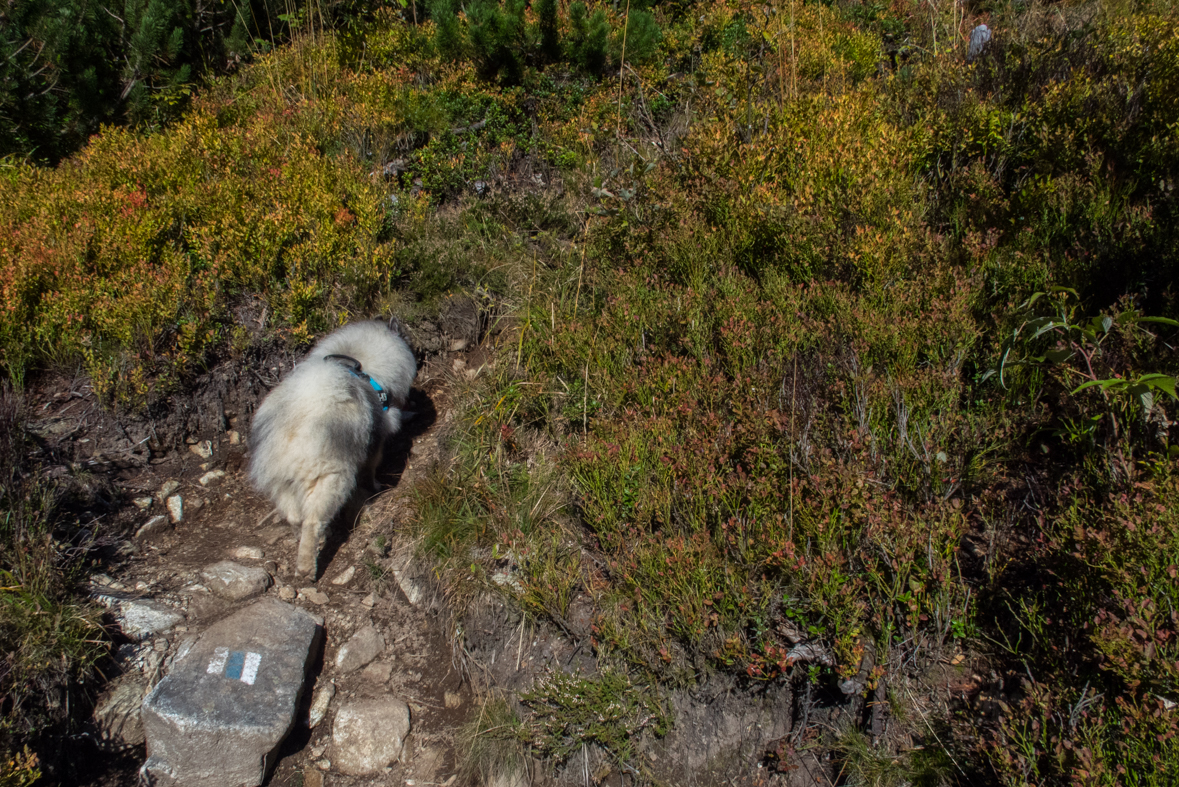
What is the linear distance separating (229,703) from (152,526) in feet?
5.13

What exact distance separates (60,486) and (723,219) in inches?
190

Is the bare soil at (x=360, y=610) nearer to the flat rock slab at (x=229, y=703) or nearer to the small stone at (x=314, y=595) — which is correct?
the small stone at (x=314, y=595)

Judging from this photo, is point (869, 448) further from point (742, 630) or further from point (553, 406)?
point (553, 406)

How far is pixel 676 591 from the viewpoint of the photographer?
3.42 m

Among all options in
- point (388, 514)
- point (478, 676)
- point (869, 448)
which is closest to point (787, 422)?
point (869, 448)

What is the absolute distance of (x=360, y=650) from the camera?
404 cm

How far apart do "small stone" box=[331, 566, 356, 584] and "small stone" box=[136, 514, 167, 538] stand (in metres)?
1.21

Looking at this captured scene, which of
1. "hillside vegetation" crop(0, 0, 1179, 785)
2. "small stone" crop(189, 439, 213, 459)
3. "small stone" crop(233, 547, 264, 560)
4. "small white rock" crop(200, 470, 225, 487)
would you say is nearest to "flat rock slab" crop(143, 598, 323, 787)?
"small stone" crop(233, 547, 264, 560)

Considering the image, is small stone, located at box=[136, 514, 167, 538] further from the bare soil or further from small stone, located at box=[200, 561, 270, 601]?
small stone, located at box=[200, 561, 270, 601]

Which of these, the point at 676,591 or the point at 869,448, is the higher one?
the point at 869,448

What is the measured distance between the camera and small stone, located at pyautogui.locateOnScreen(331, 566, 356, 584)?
4387 millimetres

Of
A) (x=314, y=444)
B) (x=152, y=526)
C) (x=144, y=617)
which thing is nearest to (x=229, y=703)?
(x=144, y=617)

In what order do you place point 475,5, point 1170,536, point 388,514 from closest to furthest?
point 1170,536 → point 388,514 → point 475,5

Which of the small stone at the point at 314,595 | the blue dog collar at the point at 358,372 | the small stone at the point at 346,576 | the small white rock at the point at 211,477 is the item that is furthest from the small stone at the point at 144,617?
the blue dog collar at the point at 358,372
